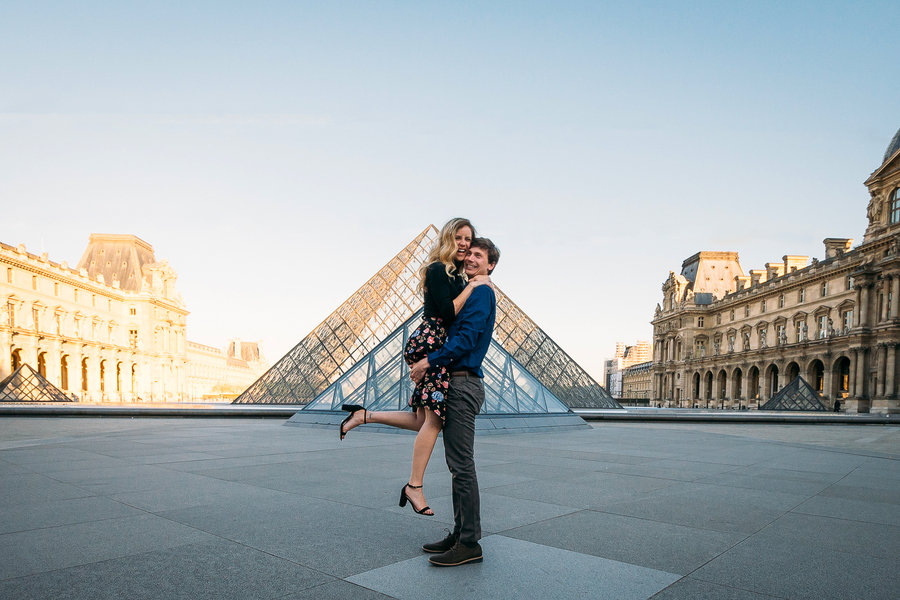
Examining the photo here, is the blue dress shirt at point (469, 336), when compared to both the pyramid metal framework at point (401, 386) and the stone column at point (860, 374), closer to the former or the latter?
the pyramid metal framework at point (401, 386)

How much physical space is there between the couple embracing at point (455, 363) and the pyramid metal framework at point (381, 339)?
1980cm

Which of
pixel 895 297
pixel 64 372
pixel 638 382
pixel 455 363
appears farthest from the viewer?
pixel 638 382

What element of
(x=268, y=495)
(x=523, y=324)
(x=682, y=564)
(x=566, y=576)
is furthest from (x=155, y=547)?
(x=523, y=324)

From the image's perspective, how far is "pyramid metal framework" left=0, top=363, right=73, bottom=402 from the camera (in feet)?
89.5

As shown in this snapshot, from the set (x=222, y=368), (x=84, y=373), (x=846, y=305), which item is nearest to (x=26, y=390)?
(x=84, y=373)

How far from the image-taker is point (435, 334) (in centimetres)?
305

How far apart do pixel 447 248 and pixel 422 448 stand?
104cm

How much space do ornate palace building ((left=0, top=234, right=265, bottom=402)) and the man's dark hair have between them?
5277 centimetres

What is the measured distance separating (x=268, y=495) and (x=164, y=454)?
309 cm

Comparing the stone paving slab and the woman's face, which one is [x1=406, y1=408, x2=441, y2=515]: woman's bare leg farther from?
the woman's face

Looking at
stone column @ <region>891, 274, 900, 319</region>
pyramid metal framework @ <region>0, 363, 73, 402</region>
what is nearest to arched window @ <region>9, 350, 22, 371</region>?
pyramid metal framework @ <region>0, 363, 73, 402</region>

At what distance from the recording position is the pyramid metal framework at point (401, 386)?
10828 millimetres

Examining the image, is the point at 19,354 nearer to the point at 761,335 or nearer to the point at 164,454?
the point at 164,454

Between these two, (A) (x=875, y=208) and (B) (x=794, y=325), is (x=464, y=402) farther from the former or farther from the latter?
(B) (x=794, y=325)
